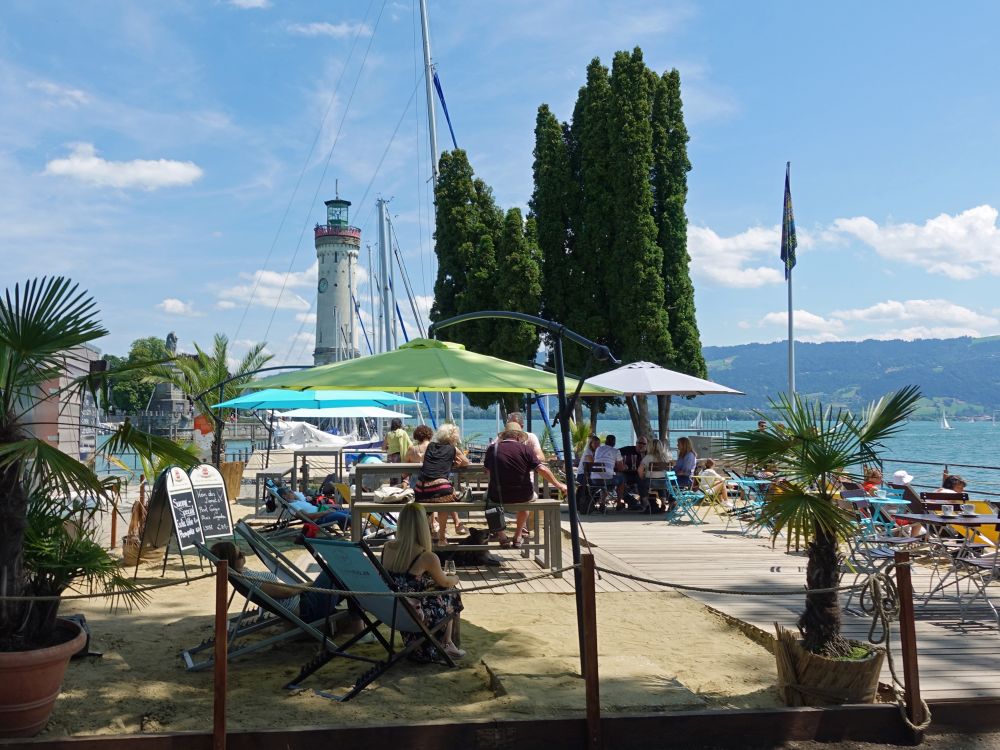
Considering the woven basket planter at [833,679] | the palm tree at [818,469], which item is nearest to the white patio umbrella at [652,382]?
the palm tree at [818,469]

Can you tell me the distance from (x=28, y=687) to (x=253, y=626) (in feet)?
5.38

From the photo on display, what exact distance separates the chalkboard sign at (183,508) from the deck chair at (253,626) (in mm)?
2605

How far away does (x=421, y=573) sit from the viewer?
5.55 metres

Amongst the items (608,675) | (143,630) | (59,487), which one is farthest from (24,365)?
(608,675)

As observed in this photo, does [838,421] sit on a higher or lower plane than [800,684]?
higher

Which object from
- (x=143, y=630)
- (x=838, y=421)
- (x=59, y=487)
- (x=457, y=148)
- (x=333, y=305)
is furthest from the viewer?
(x=333, y=305)

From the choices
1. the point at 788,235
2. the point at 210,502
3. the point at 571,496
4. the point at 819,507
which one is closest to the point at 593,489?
the point at 210,502

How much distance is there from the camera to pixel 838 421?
193 inches

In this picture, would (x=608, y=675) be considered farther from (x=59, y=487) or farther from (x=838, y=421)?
(x=59, y=487)

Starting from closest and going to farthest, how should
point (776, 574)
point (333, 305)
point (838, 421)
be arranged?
point (838, 421) < point (776, 574) < point (333, 305)

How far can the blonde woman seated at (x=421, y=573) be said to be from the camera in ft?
18.1

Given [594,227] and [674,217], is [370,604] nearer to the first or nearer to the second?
[594,227]

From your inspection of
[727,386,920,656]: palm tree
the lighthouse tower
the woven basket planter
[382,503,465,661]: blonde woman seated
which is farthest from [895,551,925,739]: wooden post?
the lighthouse tower

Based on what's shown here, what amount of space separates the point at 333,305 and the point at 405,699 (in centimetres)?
7982
